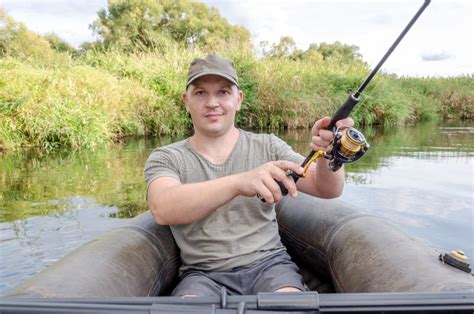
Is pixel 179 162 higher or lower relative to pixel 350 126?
lower

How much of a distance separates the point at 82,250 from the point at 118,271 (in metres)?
0.24

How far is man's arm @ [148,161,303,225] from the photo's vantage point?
177 centimetres

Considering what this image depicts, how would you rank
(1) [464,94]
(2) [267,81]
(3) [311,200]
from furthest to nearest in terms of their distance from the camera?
(1) [464,94]
(2) [267,81]
(3) [311,200]

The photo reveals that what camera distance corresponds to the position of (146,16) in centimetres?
3356

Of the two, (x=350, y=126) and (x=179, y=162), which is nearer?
(x=350, y=126)

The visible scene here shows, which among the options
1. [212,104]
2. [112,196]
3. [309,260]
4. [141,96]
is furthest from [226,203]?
[141,96]

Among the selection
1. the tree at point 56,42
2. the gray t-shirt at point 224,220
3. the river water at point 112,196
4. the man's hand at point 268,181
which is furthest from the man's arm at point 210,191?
the tree at point 56,42

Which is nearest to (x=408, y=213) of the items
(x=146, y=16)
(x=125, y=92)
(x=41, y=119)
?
(x=41, y=119)

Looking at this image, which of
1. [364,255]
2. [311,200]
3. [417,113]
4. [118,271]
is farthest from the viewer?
[417,113]

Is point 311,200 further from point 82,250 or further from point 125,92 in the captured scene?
point 125,92

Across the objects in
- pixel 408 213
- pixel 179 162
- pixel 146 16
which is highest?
pixel 146 16

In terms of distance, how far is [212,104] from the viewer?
89.0 inches

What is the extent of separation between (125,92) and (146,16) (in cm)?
2381

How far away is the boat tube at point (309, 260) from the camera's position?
1771mm
